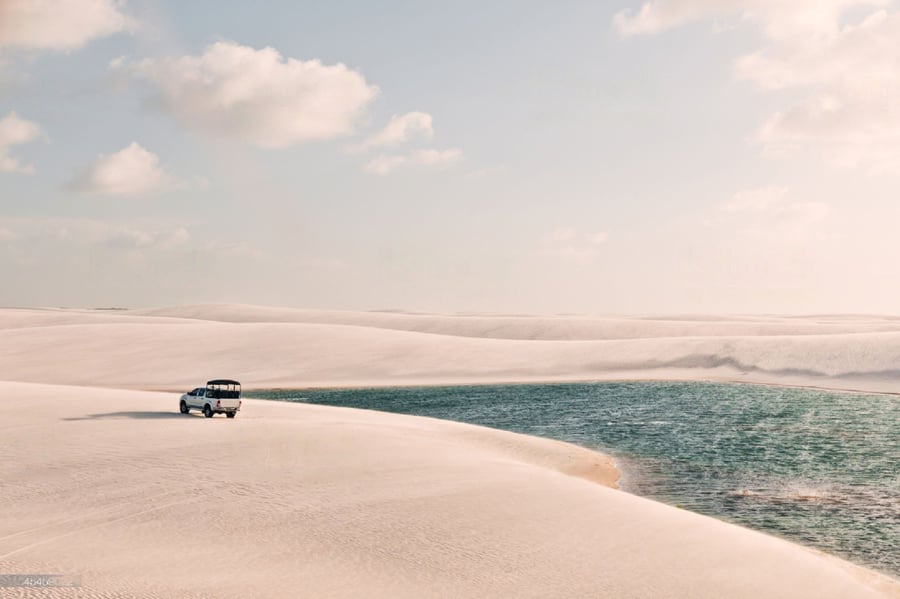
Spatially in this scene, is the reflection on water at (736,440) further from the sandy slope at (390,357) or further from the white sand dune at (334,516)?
the sandy slope at (390,357)

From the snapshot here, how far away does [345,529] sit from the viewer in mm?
15336

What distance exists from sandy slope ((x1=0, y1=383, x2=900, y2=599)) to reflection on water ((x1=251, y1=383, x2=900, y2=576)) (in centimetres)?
432

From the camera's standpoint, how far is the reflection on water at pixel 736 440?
71.8ft

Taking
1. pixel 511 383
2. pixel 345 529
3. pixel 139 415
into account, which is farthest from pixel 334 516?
pixel 511 383

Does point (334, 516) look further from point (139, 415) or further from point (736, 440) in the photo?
point (736, 440)

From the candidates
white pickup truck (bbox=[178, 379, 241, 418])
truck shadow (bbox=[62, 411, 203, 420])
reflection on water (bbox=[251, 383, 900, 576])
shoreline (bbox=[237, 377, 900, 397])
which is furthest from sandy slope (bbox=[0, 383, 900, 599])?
shoreline (bbox=[237, 377, 900, 397])

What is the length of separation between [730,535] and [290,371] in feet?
196

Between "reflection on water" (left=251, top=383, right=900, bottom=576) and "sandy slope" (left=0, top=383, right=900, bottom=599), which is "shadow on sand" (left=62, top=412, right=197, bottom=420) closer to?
"sandy slope" (left=0, top=383, right=900, bottom=599)

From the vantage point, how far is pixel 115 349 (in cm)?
8125

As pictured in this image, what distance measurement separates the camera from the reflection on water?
21.9 m

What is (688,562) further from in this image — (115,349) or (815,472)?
(115,349)

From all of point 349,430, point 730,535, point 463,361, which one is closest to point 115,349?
point 463,361

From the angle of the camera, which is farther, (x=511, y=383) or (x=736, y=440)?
(x=511, y=383)

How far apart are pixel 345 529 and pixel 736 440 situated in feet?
85.1
